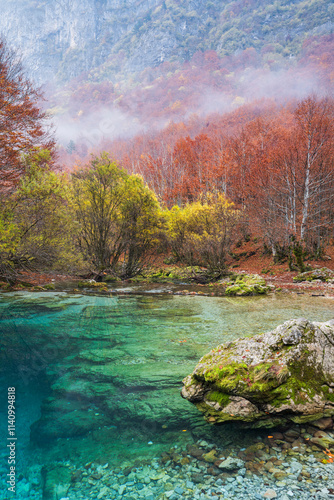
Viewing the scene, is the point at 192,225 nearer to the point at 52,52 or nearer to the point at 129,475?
the point at 129,475

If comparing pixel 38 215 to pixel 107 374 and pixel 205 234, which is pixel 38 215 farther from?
pixel 205 234

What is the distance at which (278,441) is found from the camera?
3650 millimetres

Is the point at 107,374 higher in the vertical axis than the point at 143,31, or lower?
lower

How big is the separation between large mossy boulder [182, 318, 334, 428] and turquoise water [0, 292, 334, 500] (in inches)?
13.1

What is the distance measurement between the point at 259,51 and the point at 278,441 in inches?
6073

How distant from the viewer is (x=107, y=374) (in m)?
5.75

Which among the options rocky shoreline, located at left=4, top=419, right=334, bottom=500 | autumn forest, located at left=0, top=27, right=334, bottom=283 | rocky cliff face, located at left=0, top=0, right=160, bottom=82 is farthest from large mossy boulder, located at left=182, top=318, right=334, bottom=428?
rocky cliff face, located at left=0, top=0, right=160, bottom=82

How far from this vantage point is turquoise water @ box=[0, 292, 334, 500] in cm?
368

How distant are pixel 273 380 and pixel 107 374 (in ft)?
11.0

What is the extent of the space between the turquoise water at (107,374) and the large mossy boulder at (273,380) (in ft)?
1.09

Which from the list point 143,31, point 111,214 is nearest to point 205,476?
point 111,214

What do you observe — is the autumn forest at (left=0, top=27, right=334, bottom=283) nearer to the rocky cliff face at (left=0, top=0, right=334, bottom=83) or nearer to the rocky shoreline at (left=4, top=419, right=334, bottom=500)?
the rocky shoreline at (left=4, top=419, right=334, bottom=500)

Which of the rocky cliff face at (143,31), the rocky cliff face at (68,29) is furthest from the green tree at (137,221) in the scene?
the rocky cliff face at (68,29)

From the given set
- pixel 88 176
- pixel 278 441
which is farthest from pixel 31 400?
pixel 88 176
